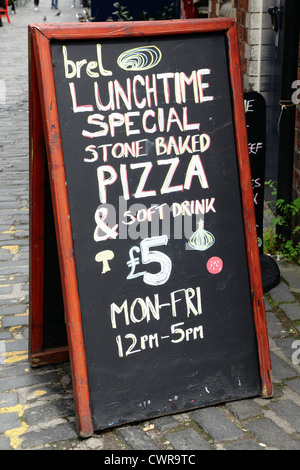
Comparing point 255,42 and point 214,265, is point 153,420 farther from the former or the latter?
point 255,42

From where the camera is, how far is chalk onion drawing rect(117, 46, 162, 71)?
322 centimetres

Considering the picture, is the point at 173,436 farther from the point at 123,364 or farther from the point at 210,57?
the point at 210,57

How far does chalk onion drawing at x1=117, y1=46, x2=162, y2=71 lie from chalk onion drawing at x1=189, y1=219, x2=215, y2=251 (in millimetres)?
799

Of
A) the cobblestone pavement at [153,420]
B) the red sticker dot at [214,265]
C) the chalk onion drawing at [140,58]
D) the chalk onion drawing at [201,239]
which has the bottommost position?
the cobblestone pavement at [153,420]

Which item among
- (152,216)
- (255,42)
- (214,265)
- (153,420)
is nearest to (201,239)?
(214,265)

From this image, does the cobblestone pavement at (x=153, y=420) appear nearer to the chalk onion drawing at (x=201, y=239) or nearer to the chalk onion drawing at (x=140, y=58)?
the chalk onion drawing at (x=201, y=239)

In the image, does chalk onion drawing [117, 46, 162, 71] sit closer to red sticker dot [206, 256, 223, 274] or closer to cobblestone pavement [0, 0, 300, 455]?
red sticker dot [206, 256, 223, 274]

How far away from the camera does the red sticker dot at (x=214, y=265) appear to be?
343 cm

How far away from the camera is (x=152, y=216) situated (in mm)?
3336

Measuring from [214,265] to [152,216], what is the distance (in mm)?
406

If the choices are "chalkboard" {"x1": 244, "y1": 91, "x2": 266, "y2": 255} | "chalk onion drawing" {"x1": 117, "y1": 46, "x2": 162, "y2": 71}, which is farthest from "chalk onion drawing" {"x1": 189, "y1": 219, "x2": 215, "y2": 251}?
"chalkboard" {"x1": 244, "y1": 91, "x2": 266, "y2": 255}

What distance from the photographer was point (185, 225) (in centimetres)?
339

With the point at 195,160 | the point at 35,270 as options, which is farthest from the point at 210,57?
the point at 35,270

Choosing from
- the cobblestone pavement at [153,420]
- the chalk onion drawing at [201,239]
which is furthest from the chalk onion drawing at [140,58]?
the cobblestone pavement at [153,420]
